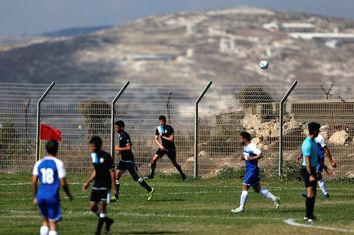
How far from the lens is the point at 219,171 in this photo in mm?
37250

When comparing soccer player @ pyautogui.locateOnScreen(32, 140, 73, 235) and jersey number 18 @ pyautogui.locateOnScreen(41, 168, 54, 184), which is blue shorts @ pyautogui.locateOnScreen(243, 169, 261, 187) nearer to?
soccer player @ pyautogui.locateOnScreen(32, 140, 73, 235)

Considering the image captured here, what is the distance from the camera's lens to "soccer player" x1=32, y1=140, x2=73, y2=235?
63.0ft

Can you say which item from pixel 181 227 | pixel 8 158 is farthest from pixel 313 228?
pixel 8 158

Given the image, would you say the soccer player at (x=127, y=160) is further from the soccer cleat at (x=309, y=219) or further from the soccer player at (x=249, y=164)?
the soccer cleat at (x=309, y=219)

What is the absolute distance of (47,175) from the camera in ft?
63.6

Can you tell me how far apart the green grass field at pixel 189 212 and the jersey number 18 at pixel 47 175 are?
2257 mm

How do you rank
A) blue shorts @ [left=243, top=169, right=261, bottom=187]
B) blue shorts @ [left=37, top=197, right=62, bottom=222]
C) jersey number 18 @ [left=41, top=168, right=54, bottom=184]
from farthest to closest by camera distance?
blue shorts @ [left=243, top=169, right=261, bottom=187] → jersey number 18 @ [left=41, top=168, right=54, bottom=184] → blue shorts @ [left=37, top=197, right=62, bottom=222]

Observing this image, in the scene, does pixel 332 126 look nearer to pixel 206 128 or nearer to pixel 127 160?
pixel 206 128

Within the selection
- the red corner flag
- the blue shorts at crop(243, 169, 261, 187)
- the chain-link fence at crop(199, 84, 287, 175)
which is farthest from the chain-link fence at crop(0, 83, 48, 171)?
the blue shorts at crop(243, 169, 261, 187)

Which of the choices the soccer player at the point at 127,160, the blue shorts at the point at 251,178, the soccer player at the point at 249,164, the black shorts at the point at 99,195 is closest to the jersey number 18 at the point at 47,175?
the black shorts at the point at 99,195

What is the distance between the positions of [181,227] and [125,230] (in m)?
1.04

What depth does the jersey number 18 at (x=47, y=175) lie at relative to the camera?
19.3 metres

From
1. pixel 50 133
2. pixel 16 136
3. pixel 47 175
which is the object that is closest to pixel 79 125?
pixel 16 136

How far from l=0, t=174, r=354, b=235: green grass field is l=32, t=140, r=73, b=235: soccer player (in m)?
2.18
